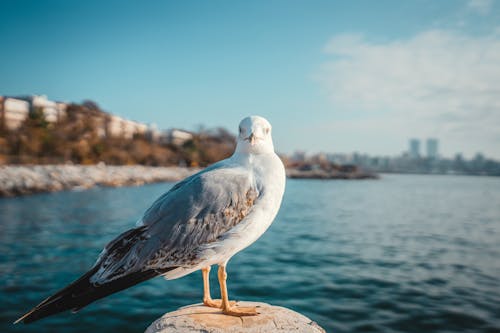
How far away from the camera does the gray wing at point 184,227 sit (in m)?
2.87

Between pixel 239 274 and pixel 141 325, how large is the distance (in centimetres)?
362

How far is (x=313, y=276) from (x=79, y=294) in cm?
828

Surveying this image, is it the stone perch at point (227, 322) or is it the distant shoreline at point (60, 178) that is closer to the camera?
the stone perch at point (227, 322)

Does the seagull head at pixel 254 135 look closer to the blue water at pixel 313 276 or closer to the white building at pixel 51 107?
the blue water at pixel 313 276

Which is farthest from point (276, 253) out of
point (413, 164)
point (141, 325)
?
point (413, 164)

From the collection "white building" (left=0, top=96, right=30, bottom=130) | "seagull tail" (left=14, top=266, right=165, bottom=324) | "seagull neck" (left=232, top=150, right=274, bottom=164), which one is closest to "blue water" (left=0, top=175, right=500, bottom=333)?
"seagull tail" (left=14, top=266, right=165, bottom=324)

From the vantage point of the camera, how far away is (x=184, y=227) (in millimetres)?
2896

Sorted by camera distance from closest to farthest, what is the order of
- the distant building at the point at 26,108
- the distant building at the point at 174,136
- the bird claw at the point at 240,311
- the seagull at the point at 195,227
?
the seagull at the point at 195,227 < the bird claw at the point at 240,311 < the distant building at the point at 26,108 < the distant building at the point at 174,136

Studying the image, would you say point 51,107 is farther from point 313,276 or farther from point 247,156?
point 247,156

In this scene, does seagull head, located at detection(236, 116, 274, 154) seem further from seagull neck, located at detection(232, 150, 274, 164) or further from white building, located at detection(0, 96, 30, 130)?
white building, located at detection(0, 96, 30, 130)

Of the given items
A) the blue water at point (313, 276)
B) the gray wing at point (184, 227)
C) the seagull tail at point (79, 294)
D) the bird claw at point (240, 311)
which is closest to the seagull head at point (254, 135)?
the gray wing at point (184, 227)

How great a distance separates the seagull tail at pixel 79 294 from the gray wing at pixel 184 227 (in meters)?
0.06

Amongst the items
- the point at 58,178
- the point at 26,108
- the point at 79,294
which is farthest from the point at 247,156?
the point at 26,108

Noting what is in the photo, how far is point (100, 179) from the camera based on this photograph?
40250 mm
